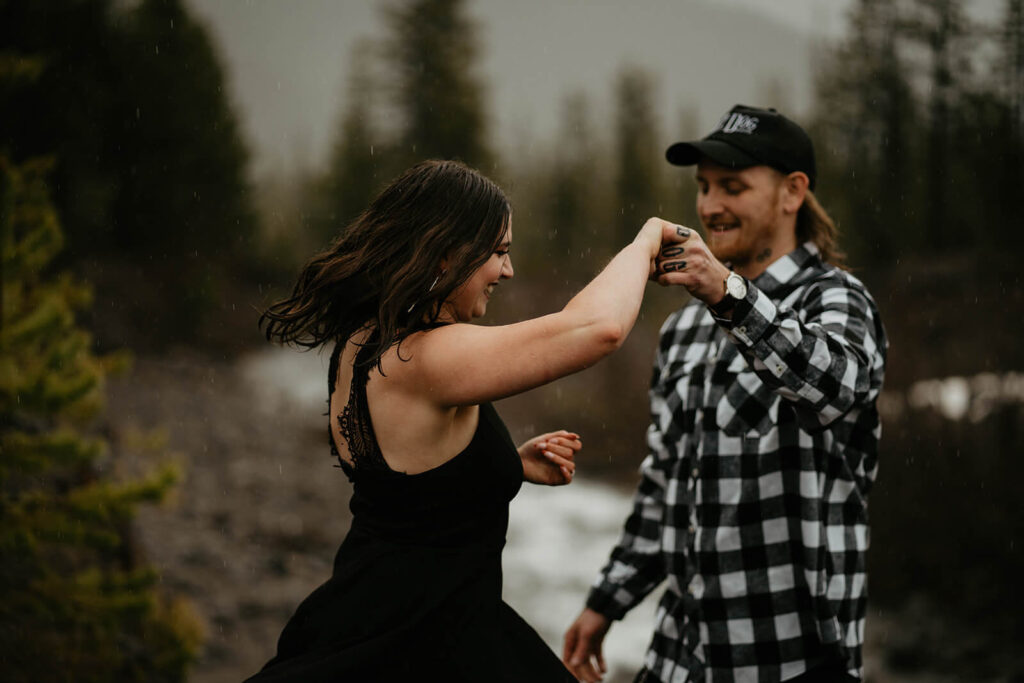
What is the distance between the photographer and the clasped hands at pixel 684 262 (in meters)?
2.03

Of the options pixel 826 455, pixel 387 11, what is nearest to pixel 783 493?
pixel 826 455

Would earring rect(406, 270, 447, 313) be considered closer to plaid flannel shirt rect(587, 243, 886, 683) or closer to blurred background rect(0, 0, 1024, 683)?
plaid flannel shirt rect(587, 243, 886, 683)

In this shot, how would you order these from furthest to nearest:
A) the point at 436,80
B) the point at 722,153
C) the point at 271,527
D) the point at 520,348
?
1. the point at 436,80
2. the point at 271,527
3. the point at 722,153
4. the point at 520,348

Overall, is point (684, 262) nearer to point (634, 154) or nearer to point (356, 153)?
Answer: point (356, 153)

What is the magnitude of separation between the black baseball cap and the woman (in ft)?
2.96

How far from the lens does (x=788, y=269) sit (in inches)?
108

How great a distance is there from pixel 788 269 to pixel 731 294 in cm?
79

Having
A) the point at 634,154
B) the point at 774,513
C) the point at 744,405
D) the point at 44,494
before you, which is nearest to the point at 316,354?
the point at 44,494

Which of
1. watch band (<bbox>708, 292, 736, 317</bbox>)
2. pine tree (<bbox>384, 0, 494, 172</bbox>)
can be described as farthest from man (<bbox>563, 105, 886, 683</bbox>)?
pine tree (<bbox>384, 0, 494, 172</bbox>)

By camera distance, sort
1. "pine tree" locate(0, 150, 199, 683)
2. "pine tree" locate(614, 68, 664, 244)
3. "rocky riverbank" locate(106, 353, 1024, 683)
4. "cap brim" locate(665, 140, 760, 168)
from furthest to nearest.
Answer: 1. "pine tree" locate(614, 68, 664, 244)
2. "rocky riverbank" locate(106, 353, 1024, 683)
3. "pine tree" locate(0, 150, 199, 683)
4. "cap brim" locate(665, 140, 760, 168)

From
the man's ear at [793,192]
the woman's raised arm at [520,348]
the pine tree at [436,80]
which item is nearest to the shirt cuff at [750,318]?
the woman's raised arm at [520,348]

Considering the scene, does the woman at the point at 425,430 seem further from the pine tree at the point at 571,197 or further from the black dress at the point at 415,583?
the pine tree at the point at 571,197

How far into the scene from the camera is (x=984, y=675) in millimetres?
9164

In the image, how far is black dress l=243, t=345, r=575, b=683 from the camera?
5.95 ft
